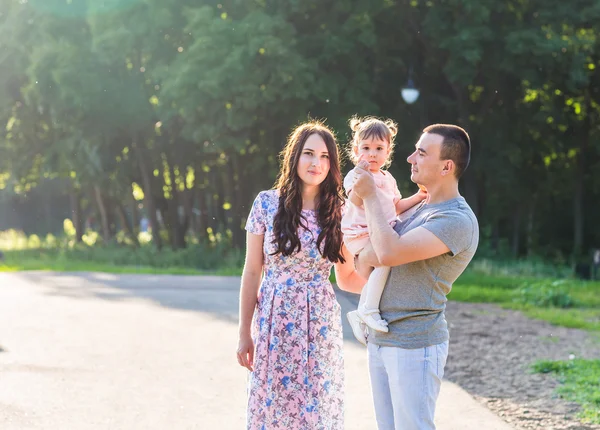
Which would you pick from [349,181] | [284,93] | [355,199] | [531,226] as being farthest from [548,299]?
[531,226]

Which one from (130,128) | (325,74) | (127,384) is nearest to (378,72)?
(325,74)

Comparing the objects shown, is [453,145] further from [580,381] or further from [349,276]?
[580,381]

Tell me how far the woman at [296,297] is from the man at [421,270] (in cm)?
65

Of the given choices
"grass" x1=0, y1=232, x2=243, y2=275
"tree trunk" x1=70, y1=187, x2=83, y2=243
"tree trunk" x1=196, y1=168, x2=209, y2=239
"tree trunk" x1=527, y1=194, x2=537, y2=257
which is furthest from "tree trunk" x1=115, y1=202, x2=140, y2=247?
"tree trunk" x1=527, y1=194, x2=537, y2=257

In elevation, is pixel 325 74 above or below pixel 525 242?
above

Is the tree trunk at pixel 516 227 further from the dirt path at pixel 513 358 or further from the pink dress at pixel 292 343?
the pink dress at pixel 292 343

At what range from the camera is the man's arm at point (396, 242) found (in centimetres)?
391

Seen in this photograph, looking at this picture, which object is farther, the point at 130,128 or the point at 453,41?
the point at 130,128

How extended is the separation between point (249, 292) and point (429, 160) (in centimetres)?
123

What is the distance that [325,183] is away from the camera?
4.76 metres

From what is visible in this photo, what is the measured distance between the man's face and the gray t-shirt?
126 mm

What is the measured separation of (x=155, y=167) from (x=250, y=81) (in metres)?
11.6

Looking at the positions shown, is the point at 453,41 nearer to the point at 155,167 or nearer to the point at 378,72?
the point at 378,72

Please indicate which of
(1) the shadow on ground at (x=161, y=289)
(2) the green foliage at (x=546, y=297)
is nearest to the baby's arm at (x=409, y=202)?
(1) the shadow on ground at (x=161, y=289)
